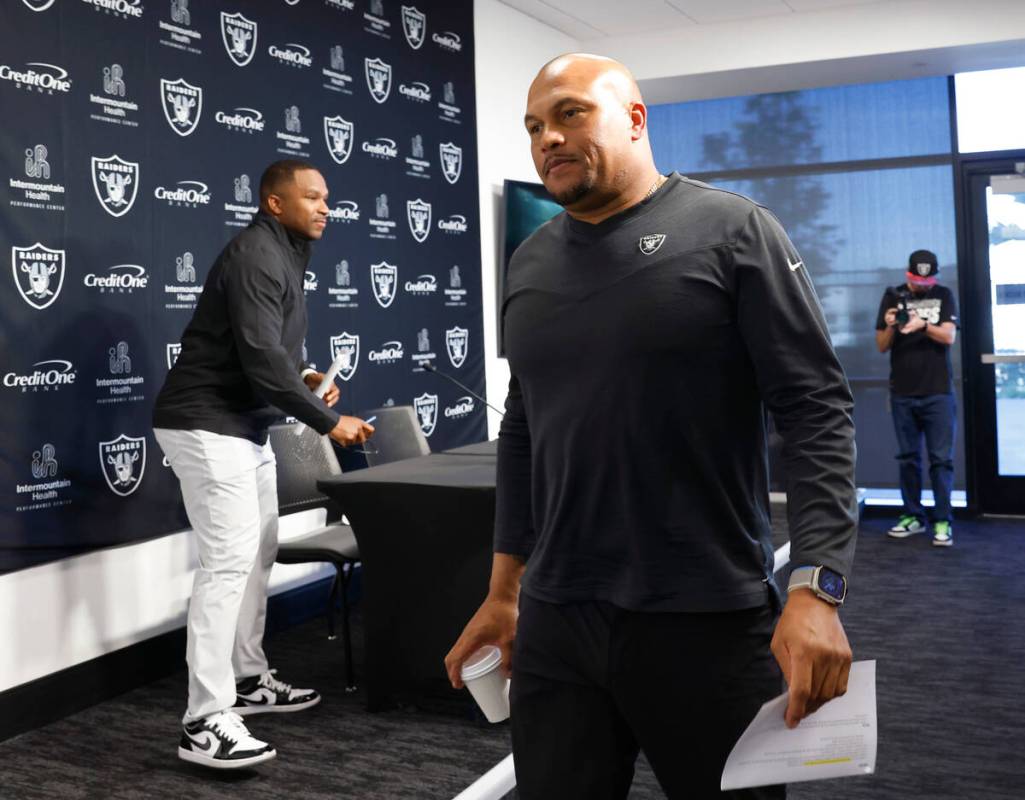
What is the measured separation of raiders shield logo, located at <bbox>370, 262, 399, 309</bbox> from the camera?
521cm

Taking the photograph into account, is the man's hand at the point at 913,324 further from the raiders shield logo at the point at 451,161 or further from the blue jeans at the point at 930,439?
the raiders shield logo at the point at 451,161

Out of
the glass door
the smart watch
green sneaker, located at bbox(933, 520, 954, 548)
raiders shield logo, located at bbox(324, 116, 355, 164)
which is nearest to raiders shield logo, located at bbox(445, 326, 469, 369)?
raiders shield logo, located at bbox(324, 116, 355, 164)

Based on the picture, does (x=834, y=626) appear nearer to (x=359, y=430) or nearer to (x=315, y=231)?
(x=359, y=430)

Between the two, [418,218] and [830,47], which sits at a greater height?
[830,47]

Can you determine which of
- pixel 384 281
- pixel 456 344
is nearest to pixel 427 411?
pixel 456 344

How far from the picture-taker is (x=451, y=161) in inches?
232

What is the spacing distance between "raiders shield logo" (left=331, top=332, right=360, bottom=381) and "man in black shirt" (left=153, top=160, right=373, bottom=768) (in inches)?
61.0

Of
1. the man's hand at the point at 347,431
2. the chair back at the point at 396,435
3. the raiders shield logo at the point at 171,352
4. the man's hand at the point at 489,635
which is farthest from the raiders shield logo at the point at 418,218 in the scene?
the man's hand at the point at 489,635

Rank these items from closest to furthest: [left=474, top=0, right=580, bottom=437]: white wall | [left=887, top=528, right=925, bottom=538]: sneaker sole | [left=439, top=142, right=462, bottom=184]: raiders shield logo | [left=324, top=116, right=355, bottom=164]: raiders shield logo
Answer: [left=324, top=116, right=355, bottom=164]: raiders shield logo < [left=439, top=142, right=462, bottom=184]: raiders shield logo < [left=474, top=0, right=580, bottom=437]: white wall < [left=887, top=528, right=925, bottom=538]: sneaker sole

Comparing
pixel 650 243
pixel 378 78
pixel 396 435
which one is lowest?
pixel 396 435

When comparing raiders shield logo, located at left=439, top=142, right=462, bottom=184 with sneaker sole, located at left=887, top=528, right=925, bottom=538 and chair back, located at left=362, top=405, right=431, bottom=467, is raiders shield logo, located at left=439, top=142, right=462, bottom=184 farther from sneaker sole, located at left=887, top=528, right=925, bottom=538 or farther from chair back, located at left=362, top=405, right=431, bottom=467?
sneaker sole, located at left=887, top=528, right=925, bottom=538

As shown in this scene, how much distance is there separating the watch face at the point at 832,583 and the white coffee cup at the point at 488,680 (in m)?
0.52

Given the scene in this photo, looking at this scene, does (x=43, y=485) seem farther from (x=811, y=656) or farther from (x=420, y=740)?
(x=811, y=656)

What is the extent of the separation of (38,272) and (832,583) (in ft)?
9.59
